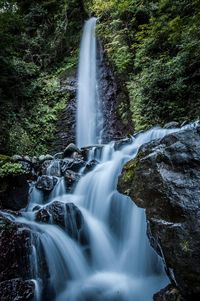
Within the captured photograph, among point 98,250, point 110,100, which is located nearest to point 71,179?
point 98,250

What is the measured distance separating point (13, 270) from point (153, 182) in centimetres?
247

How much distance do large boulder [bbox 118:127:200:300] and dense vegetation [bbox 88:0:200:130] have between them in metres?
4.61

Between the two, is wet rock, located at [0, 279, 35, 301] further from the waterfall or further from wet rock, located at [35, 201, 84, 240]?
the waterfall

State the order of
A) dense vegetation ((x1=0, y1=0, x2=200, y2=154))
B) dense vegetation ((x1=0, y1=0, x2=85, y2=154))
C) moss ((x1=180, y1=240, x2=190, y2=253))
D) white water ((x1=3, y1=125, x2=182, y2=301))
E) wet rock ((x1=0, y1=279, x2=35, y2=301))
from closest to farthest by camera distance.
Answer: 1. moss ((x1=180, y1=240, x2=190, y2=253))
2. wet rock ((x1=0, y1=279, x2=35, y2=301))
3. white water ((x1=3, y1=125, x2=182, y2=301))
4. dense vegetation ((x1=0, y1=0, x2=200, y2=154))
5. dense vegetation ((x1=0, y1=0, x2=85, y2=154))

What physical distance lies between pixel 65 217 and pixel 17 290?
1.90 metres

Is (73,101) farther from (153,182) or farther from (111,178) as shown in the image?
(153,182)

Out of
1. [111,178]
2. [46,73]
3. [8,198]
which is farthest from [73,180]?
[46,73]

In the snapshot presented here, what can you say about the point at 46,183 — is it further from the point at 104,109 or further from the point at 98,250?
the point at 104,109

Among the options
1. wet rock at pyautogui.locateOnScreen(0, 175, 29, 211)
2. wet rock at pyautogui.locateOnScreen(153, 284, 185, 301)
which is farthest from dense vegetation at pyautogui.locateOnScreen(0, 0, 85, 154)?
wet rock at pyautogui.locateOnScreen(153, 284, 185, 301)

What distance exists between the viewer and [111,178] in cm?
727

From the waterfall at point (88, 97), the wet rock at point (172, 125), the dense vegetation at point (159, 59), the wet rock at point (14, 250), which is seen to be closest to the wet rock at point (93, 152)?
the dense vegetation at point (159, 59)

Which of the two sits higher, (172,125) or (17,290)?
(172,125)

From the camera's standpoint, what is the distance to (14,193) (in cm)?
741

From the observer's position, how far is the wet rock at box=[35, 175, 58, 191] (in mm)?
7934
